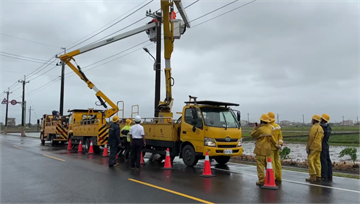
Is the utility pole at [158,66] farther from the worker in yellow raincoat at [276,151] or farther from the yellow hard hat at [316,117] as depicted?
the yellow hard hat at [316,117]

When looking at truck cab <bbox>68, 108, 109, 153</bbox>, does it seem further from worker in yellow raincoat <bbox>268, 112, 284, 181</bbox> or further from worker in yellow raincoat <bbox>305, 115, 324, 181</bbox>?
worker in yellow raincoat <bbox>305, 115, 324, 181</bbox>

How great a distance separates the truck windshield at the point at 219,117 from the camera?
35.7 feet

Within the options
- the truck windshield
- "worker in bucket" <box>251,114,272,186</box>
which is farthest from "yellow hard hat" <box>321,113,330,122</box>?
the truck windshield

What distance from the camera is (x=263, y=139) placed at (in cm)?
784

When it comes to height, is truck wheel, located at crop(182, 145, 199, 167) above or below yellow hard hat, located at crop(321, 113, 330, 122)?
below

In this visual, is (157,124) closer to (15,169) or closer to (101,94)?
(15,169)

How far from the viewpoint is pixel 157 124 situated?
12789 mm

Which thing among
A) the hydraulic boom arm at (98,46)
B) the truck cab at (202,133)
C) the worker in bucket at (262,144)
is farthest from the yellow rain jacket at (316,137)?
the hydraulic boom arm at (98,46)

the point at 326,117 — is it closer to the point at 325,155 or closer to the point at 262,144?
the point at 325,155

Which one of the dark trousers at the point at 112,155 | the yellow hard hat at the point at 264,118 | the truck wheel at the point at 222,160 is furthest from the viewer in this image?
the truck wheel at the point at 222,160

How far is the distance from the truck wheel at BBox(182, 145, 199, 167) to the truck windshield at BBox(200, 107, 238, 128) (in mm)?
1217

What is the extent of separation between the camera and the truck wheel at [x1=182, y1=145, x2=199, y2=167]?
11016 mm

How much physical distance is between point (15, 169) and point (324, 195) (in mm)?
9617

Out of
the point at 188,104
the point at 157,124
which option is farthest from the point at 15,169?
the point at 188,104
